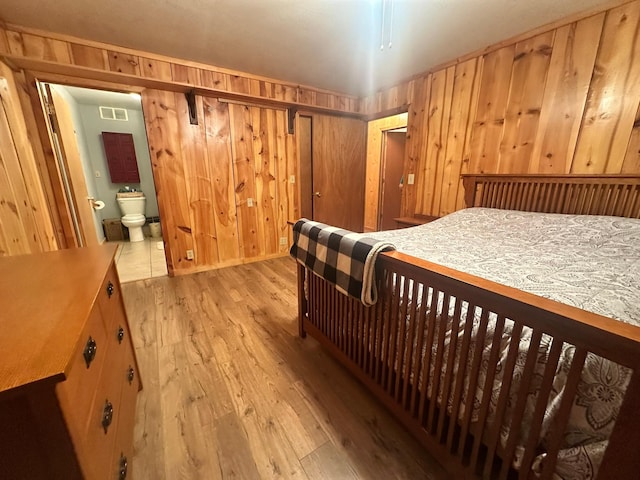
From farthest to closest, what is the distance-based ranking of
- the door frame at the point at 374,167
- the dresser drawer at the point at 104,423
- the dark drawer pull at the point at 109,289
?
the door frame at the point at 374,167, the dark drawer pull at the point at 109,289, the dresser drawer at the point at 104,423

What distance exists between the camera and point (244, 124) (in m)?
3.05

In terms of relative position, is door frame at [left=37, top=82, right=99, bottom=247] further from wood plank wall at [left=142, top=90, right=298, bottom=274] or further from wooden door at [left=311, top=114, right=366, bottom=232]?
wooden door at [left=311, top=114, right=366, bottom=232]

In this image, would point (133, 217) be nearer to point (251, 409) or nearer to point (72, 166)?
point (72, 166)

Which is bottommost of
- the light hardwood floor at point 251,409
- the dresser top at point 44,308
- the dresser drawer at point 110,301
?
the light hardwood floor at point 251,409

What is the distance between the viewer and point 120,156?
4477 millimetres

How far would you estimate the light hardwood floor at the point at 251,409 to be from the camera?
1054mm

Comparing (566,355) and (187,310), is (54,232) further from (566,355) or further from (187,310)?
(566,355)

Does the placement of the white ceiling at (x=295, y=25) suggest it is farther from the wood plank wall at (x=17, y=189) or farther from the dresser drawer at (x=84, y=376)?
the dresser drawer at (x=84, y=376)

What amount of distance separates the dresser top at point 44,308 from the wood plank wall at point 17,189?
37.5 inches

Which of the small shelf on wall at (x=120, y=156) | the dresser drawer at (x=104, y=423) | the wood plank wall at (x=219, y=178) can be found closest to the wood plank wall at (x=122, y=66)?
the wood plank wall at (x=219, y=178)

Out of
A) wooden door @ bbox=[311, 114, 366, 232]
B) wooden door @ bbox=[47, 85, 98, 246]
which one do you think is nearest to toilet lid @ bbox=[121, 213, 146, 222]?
wooden door @ bbox=[47, 85, 98, 246]

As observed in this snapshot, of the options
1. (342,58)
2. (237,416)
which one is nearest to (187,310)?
(237,416)

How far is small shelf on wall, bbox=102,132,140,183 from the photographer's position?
4360 mm

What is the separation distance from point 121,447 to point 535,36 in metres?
3.57
